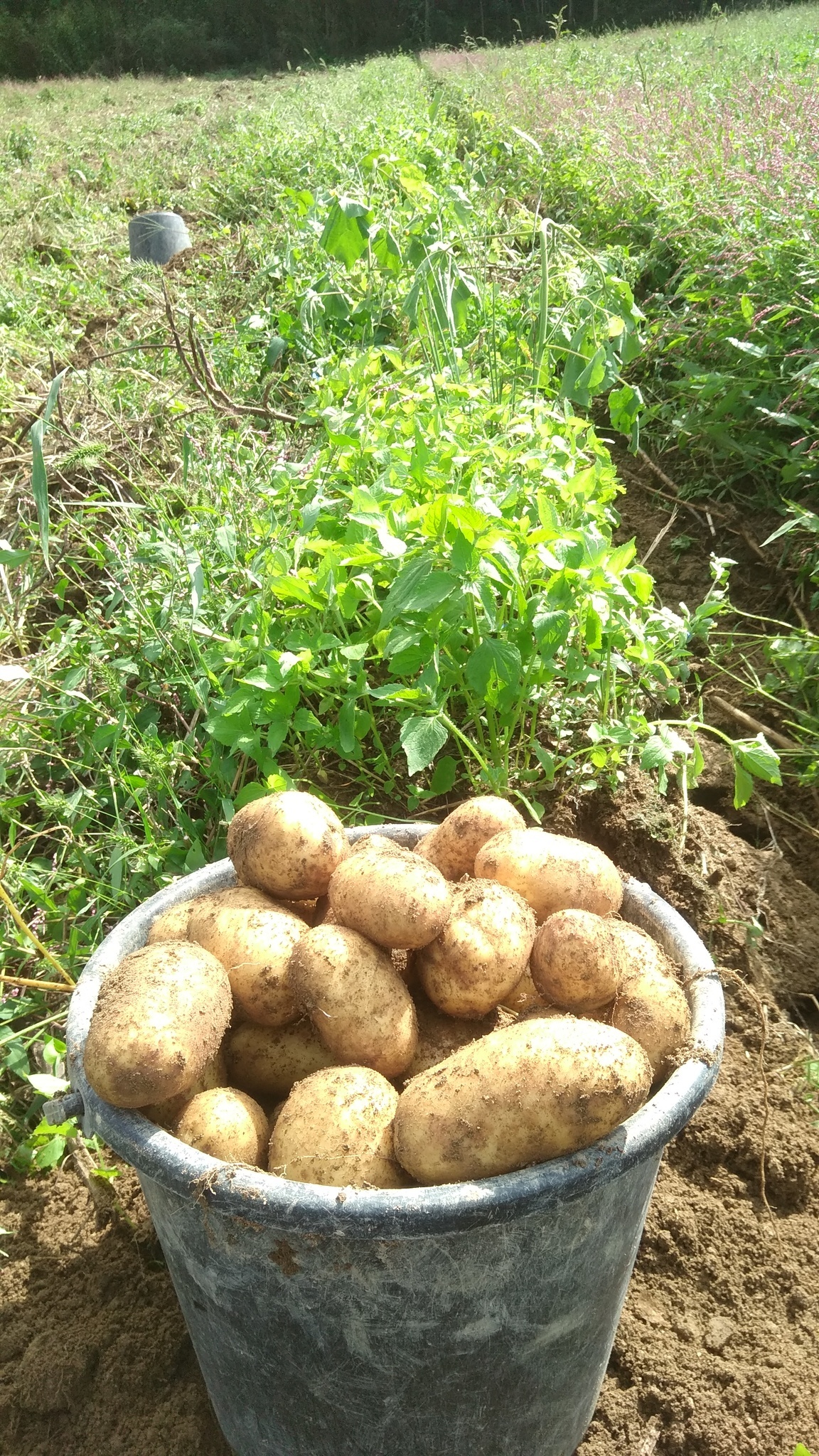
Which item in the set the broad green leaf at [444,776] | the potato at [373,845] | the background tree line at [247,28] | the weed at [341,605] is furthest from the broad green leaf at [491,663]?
the background tree line at [247,28]

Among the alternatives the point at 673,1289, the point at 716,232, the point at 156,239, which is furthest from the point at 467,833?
the point at 156,239

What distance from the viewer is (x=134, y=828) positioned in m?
2.55

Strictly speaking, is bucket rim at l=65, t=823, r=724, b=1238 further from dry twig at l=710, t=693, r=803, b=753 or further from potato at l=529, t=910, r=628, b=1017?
dry twig at l=710, t=693, r=803, b=753

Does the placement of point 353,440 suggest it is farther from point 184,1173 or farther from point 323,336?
point 323,336

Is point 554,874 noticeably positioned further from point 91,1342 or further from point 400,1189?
point 91,1342

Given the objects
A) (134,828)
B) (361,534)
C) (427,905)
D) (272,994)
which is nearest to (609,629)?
(361,534)

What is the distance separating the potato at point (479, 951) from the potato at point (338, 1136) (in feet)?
0.57

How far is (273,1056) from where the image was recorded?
144 centimetres

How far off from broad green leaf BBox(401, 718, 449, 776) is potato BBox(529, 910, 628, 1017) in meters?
0.55

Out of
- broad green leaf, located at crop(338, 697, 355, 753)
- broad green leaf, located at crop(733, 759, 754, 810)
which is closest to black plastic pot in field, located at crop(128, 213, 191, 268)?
broad green leaf, located at crop(338, 697, 355, 753)

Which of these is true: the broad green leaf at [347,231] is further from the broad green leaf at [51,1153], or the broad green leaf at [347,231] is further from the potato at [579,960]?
the broad green leaf at [51,1153]

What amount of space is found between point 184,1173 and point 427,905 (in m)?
0.44

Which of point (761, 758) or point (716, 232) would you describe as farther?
point (716, 232)

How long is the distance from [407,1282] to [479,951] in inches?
15.5
